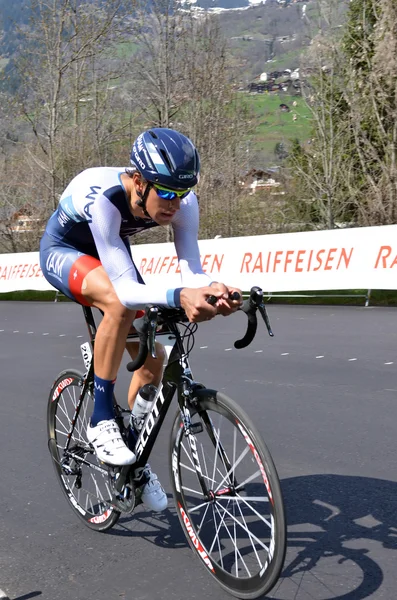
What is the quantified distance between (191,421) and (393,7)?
20787 mm

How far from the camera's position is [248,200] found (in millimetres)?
24125

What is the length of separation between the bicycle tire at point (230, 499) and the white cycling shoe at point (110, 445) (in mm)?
264

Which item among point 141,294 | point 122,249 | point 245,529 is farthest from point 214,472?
point 122,249

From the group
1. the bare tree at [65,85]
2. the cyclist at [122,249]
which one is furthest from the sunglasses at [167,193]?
the bare tree at [65,85]

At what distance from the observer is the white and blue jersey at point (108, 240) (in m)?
3.64

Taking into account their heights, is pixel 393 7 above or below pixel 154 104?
above

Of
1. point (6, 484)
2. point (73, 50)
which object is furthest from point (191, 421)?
point (73, 50)

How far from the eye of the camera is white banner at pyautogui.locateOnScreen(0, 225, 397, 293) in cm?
1399

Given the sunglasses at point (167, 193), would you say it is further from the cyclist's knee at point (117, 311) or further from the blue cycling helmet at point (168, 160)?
the cyclist's knee at point (117, 311)

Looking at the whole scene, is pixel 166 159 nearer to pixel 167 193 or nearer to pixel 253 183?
pixel 167 193

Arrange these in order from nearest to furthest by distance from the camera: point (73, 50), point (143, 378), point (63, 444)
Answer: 1. point (143, 378)
2. point (63, 444)
3. point (73, 50)

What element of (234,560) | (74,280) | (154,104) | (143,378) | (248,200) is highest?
(74,280)

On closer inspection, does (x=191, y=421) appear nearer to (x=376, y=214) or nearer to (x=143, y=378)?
(x=143, y=378)

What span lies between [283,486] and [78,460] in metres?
1.20
